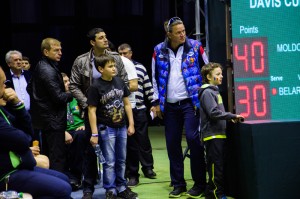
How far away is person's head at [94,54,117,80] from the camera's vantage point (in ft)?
19.6

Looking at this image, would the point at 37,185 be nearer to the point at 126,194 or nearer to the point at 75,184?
the point at 126,194

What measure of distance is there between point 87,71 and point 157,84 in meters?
0.85

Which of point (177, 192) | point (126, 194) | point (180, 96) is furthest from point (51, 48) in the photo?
point (177, 192)

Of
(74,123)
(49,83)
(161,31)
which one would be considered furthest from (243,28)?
(161,31)

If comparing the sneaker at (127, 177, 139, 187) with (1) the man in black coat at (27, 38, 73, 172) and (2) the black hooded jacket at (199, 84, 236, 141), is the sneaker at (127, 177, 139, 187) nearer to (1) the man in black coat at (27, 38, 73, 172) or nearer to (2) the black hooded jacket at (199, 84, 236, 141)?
(1) the man in black coat at (27, 38, 73, 172)

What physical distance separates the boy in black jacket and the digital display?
253 millimetres

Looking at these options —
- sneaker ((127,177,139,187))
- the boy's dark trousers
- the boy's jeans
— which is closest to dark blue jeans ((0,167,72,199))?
the boy's jeans

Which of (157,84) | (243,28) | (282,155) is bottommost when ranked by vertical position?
(282,155)

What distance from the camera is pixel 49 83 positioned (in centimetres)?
Answer: 634

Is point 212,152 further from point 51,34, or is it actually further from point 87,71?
point 51,34

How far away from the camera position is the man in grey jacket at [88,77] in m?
6.28

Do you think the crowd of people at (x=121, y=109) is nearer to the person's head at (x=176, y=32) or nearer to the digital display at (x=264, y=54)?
the person's head at (x=176, y=32)

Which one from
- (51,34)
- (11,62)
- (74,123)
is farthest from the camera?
(51,34)

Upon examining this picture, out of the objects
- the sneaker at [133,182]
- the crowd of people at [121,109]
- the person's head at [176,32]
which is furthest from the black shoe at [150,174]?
the person's head at [176,32]
